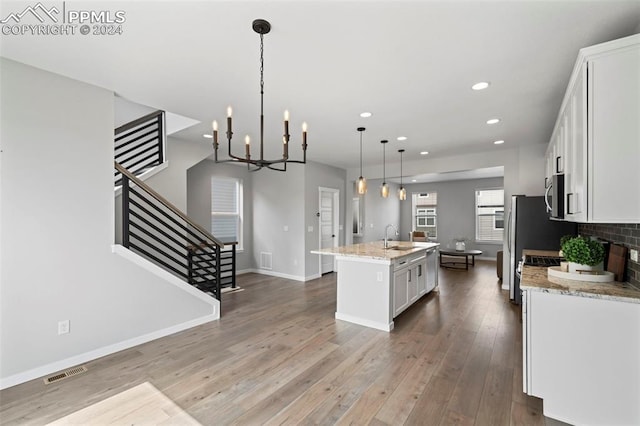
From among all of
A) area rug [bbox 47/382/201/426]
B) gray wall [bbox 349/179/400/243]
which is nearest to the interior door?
gray wall [bbox 349/179/400/243]

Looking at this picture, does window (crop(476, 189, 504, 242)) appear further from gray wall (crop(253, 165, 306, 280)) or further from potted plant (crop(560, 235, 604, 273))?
potted plant (crop(560, 235, 604, 273))

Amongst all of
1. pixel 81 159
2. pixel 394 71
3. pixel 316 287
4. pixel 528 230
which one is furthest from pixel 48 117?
pixel 528 230

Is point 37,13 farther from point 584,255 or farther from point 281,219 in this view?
point 281,219

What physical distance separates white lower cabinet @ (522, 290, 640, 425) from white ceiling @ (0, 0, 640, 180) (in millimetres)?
1831

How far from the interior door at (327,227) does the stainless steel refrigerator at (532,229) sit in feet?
12.4

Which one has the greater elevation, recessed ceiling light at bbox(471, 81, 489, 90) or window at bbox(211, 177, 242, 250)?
recessed ceiling light at bbox(471, 81, 489, 90)

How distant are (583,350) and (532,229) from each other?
3067mm

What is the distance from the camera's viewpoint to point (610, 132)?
181cm

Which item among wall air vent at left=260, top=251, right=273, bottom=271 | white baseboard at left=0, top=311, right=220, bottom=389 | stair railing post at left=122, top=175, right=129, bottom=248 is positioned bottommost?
white baseboard at left=0, top=311, right=220, bottom=389

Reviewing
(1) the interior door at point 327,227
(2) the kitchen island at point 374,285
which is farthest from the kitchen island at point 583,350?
(1) the interior door at point 327,227

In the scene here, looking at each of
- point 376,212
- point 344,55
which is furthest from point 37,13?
point 376,212

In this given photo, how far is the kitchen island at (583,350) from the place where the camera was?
5.88 feet

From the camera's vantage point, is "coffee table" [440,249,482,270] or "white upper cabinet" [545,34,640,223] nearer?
"white upper cabinet" [545,34,640,223]

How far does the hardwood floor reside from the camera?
2.09 meters
